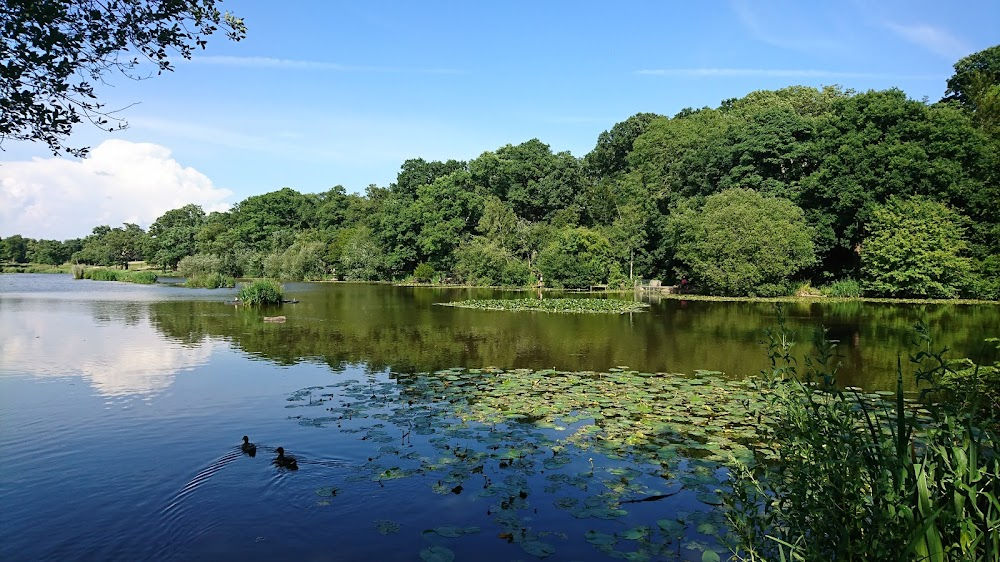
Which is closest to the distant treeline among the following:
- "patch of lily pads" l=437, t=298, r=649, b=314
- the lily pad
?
"patch of lily pads" l=437, t=298, r=649, b=314

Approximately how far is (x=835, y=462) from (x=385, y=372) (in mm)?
13112

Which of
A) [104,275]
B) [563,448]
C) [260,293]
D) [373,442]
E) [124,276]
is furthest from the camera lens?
[104,275]

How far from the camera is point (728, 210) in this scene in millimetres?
41062

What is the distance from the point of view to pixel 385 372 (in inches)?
617

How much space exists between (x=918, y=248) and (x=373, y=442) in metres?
39.3

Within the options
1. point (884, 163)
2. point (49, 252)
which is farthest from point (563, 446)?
point (49, 252)

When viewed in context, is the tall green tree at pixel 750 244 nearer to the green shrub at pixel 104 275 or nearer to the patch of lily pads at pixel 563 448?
the patch of lily pads at pixel 563 448

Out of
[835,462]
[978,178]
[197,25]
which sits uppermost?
[978,178]

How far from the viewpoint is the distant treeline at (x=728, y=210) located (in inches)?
1476

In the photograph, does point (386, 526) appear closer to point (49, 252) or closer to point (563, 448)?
point (563, 448)

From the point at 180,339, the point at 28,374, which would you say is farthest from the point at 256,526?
the point at 180,339

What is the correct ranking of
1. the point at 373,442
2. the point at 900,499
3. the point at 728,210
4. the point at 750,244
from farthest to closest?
the point at 728,210, the point at 750,244, the point at 373,442, the point at 900,499

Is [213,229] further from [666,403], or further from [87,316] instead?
[666,403]

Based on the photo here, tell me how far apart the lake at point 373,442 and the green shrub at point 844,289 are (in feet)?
65.2
